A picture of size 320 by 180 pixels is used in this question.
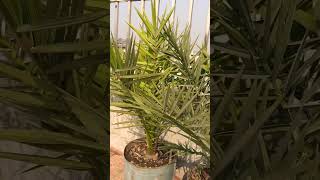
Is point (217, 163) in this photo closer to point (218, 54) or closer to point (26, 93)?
point (218, 54)

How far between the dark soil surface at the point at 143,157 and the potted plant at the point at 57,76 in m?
0.79

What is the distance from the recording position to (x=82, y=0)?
30cm

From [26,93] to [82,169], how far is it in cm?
10

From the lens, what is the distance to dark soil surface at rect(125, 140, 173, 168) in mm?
1115

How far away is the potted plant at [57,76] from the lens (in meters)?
0.29

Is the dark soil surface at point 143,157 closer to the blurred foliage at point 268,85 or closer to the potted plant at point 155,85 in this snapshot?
the potted plant at point 155,85

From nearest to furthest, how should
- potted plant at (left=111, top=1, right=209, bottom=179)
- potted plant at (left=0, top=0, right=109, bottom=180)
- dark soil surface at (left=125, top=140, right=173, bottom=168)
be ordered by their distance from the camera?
potted plant at (left=0, top=0, right=109, bottom=180)
potted plant at (left=111, top=1, right=209, bottom=179)
dark soil surface at (left=125, top=140, right=173, bottom=168)

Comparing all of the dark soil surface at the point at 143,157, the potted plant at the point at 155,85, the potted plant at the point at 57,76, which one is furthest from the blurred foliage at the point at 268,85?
the dark soil surface at the point at 143,157

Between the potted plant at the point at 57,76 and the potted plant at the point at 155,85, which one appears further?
the potted plant at the point at 155,85

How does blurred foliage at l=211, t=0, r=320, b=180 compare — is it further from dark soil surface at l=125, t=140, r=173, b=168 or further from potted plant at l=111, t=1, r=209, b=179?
dark soil surface at l=125, t=140, r=173, b=168

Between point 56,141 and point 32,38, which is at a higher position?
point 32,38

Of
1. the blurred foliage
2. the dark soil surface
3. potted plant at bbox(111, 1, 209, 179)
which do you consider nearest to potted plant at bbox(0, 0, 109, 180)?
the blurred foliage

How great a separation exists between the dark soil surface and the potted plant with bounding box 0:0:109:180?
31.1 inches

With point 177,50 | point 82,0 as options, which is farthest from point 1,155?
point 177,50
